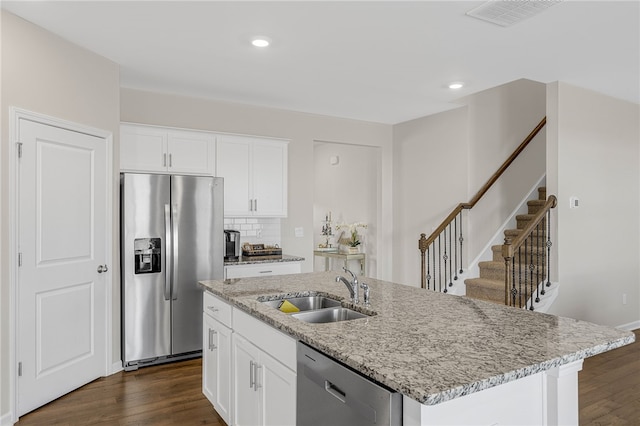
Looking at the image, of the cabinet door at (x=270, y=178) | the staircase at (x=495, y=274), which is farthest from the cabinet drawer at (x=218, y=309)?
the staircase at (x=495, y=274)

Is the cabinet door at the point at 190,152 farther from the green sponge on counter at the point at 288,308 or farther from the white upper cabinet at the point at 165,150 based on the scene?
the green sponge on counter at the point at 288,308

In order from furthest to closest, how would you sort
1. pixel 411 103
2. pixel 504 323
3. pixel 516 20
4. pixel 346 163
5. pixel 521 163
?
pixel 346 163 < pixel 521 163 < pixel 411 103 < pixel 516 20 < pixel 504 323

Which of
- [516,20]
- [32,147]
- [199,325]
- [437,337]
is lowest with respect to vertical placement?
[199,325]

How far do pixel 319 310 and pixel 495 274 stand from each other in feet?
11.0

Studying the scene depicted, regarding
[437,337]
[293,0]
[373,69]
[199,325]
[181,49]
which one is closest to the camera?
[437,337]

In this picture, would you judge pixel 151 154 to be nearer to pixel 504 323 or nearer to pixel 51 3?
pixel 51 3

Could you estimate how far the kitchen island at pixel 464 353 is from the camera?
4.28ft

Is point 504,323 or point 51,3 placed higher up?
point 51,3

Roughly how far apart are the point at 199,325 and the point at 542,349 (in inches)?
130

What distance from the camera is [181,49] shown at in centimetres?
343

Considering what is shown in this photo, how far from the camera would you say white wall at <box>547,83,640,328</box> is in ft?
14.2

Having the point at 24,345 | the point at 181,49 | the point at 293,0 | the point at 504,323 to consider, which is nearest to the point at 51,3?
the point at 181,49

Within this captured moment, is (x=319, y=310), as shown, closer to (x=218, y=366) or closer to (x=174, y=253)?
(x=218, y=366)

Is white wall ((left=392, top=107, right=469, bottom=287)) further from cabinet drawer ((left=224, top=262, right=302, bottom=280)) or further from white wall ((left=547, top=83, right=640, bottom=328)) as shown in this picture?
cabinet drawer ((left=224, top=262, right=302, bottom=280))
